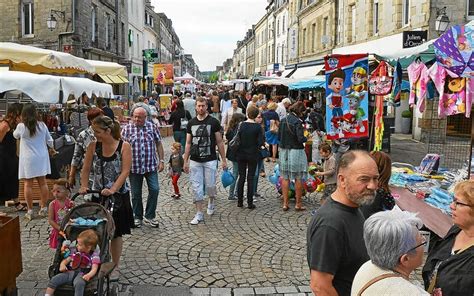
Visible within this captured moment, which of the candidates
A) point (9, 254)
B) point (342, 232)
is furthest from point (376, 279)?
point (9, 254)

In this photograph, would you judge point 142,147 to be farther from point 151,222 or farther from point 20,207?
point 20,207

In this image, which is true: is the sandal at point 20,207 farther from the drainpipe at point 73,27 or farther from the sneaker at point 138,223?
the drainpipe at point 73,27

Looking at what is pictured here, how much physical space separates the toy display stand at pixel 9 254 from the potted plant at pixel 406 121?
59.4ft

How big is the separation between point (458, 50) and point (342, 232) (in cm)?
381

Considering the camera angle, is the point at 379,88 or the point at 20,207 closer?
the point at 20,207

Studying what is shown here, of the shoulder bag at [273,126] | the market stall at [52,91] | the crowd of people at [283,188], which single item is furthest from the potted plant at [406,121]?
the market stall at [52,91]

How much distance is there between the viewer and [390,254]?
7.02ft

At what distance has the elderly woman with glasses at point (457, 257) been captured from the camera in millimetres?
2832

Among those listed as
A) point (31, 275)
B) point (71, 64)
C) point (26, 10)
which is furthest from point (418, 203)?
point (26, 10)

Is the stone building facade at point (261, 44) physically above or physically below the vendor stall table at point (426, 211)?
above

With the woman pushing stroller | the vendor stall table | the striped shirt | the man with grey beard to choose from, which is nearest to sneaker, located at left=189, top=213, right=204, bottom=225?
the striped shirt

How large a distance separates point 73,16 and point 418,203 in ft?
69.9

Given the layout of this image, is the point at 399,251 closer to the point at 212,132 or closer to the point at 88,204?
the point at 88,204

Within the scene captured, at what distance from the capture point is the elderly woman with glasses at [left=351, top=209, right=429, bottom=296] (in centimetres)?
211
